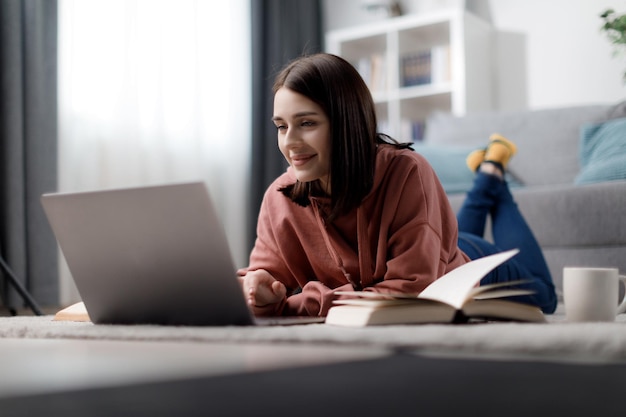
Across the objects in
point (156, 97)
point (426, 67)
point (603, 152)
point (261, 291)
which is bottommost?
point (261, 291)

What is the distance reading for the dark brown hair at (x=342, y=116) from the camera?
1.28 meters

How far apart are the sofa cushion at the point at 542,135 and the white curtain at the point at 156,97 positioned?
50.5 inches

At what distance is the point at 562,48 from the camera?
400 cm

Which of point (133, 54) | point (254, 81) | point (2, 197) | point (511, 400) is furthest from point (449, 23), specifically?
point (511, 400)

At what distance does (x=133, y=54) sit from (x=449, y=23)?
5.76ft

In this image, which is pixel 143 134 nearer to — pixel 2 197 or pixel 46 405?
pixel 2 197

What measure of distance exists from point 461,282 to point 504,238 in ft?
Answer: 3.58

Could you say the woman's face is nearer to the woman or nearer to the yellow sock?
the woman

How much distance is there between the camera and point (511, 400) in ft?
1.62

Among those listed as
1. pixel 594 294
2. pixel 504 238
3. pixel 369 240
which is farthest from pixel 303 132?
pixel 504 238

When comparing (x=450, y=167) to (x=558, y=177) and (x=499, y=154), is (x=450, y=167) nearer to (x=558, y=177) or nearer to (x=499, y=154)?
(x=558, y=177)

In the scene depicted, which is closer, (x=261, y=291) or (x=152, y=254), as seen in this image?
(x=152, y=254)

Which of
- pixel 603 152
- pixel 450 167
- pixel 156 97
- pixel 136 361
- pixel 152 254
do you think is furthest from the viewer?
pixel 156 97

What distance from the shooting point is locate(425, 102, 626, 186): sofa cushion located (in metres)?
3.15
